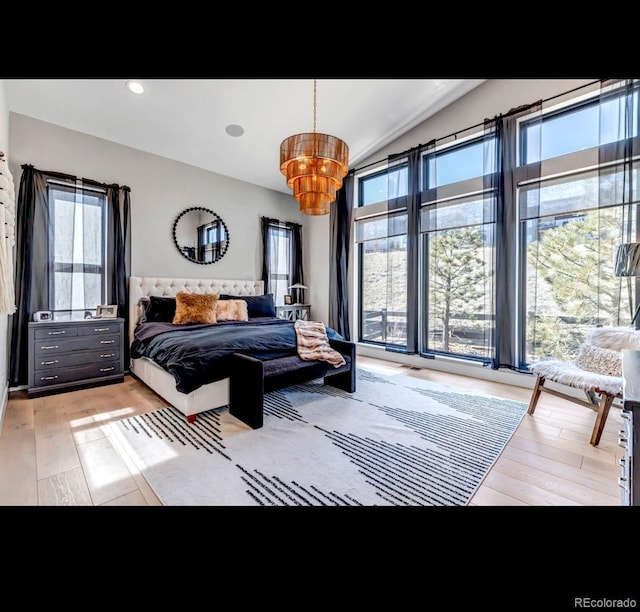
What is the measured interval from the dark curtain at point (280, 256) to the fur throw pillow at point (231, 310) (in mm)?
1073

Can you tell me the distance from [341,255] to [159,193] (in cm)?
273

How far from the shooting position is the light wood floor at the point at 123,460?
1463 mm

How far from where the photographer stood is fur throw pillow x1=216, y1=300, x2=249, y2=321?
3.82 m

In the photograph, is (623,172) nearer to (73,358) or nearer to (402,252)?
(402,252)

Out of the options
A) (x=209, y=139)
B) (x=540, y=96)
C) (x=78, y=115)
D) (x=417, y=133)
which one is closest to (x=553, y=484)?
(x=540, y=96)

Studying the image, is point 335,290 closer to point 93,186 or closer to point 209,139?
point 209,139

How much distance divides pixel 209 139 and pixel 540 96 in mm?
3749

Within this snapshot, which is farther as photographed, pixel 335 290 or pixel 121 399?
pixel 335 290

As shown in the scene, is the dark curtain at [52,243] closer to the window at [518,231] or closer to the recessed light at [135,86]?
the recessed light at [135,86]

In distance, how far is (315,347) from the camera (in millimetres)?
2764

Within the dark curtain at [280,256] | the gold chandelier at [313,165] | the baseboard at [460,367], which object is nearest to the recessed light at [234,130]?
the dark curtain at [280,256]

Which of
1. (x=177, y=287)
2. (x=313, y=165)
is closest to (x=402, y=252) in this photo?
(x=313, y=165)
